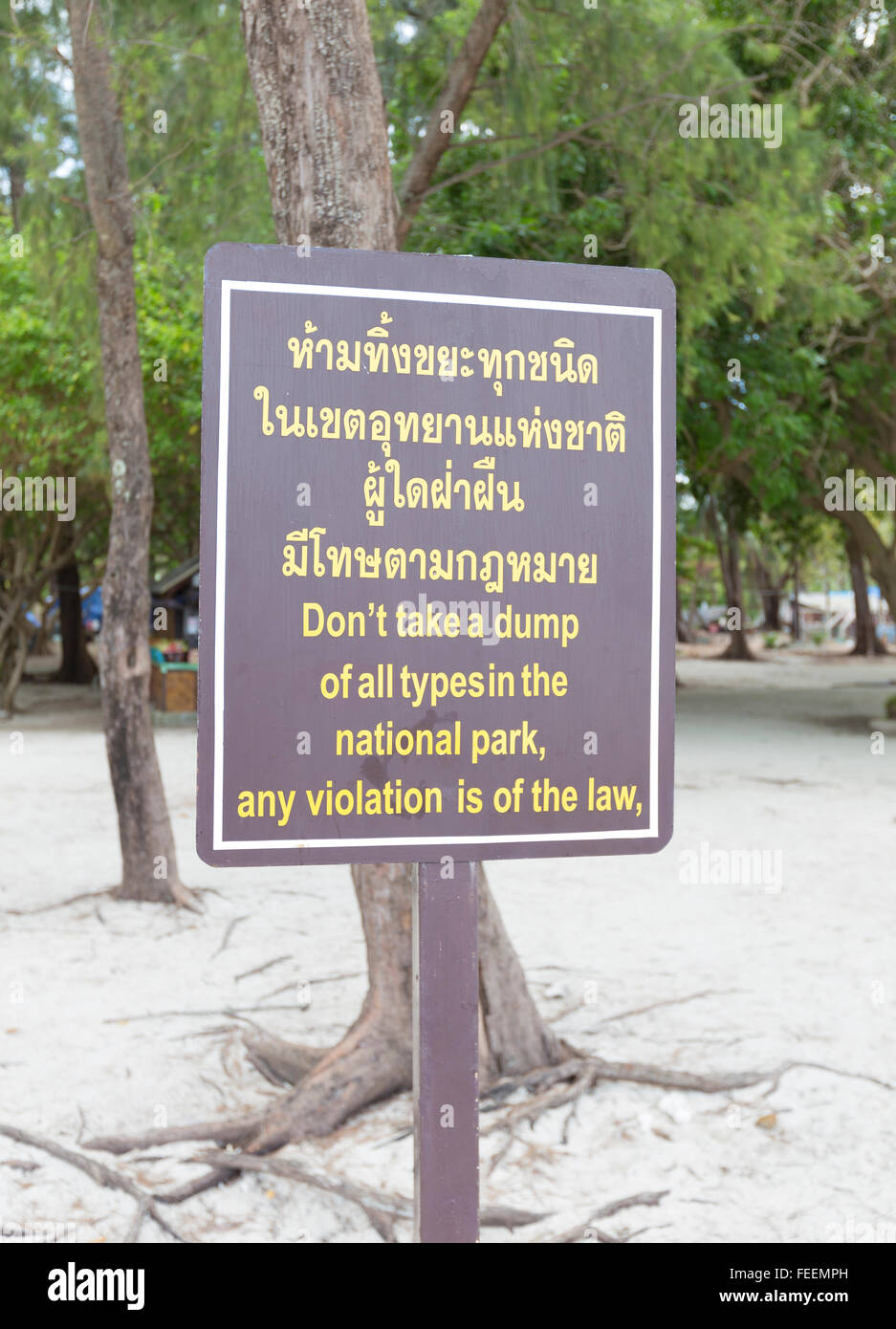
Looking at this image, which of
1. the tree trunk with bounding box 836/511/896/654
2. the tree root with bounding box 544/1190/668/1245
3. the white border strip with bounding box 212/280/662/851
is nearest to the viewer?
the white border strip with bounding box 212/280/662/851

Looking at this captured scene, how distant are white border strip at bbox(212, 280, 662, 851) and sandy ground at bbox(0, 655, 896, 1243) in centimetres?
177

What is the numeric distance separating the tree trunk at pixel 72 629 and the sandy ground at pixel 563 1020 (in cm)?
1453

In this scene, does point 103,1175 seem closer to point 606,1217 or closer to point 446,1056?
point 606,1217

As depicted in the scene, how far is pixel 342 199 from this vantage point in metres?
3.88

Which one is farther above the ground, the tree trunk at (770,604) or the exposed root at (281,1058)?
the tree trunk at (770,604)

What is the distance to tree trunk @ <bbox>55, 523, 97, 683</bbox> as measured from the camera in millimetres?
24469

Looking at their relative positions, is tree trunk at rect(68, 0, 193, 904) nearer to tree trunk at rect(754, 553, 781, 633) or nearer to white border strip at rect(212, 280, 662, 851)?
white border strip at rect(212, 280, 662, 851)

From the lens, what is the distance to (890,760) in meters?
13.8

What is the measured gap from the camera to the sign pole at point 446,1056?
2455 millimetres

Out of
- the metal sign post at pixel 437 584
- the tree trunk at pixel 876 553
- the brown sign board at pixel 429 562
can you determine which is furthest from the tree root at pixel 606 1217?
the tree trunk at pixel 876 553

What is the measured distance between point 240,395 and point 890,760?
500 inches

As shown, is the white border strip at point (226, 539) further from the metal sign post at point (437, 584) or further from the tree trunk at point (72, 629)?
the tree trunk at point (72, 629)

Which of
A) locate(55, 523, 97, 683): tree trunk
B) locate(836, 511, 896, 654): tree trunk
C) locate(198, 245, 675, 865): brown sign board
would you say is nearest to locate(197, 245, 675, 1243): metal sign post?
locate(198, 245, 675, 865): brown sign board

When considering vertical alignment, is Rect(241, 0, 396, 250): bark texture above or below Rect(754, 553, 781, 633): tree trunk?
above
